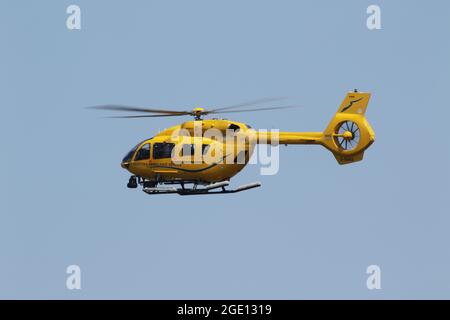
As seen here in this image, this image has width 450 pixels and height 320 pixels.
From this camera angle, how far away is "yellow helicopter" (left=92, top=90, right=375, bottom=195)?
7850 cm

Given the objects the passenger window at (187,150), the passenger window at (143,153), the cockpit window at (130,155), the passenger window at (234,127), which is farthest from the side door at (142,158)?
the passenger window at (234,127)

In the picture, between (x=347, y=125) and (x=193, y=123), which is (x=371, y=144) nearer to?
(x=347, y=125)

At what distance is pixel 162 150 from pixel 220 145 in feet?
9.66

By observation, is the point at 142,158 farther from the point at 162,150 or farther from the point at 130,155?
the point at 162,150

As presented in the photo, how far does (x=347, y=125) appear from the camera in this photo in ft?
258

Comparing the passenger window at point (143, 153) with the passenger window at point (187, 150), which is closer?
the passenger window at point (187, 150)

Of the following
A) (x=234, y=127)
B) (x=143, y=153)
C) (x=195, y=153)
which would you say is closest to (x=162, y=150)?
(x=143, y=153)

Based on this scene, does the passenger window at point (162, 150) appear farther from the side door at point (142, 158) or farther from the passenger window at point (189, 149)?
the passenger window at point (189, 149)

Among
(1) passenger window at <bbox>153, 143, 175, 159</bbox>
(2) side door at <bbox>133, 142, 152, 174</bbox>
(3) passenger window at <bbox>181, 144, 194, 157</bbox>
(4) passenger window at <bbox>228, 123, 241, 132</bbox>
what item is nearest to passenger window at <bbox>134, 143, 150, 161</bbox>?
(2) side door at <bbox>133, 142, 152, 174</bbox>

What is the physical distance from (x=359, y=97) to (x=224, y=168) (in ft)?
21.7

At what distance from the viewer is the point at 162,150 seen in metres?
80.4

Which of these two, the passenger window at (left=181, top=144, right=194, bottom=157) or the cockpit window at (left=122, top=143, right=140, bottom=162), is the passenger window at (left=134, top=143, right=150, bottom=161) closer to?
the cockpit window at (left=122, top=143, right=140, bottom=162)

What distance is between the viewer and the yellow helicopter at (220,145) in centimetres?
7850

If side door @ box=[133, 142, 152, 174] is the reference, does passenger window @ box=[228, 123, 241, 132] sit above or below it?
above
